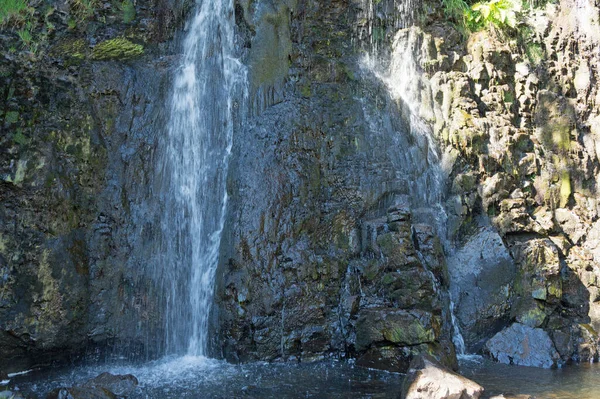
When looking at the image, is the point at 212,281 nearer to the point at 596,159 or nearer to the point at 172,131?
the point at 172,131

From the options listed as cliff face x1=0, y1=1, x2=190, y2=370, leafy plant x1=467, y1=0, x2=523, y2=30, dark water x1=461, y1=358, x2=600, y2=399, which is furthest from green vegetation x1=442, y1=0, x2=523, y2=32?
dark water x1=461, y1=358, x2=600, y2=399

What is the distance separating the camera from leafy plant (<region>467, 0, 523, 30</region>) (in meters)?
13.0

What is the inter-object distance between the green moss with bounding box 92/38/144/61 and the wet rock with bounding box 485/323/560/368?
8.82 m

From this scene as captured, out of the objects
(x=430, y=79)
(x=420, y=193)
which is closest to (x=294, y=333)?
(x=420, y=193)

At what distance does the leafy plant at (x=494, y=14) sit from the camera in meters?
13.0

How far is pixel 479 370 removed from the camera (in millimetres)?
8898

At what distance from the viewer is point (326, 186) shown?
11.1 metres

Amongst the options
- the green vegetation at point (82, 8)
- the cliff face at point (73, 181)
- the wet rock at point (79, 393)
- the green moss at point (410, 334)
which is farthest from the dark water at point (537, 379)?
the green vegetation at point (82, 8)

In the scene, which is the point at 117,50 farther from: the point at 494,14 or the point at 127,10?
the point at 494,14

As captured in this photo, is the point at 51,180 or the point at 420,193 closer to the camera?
the point at 51,180

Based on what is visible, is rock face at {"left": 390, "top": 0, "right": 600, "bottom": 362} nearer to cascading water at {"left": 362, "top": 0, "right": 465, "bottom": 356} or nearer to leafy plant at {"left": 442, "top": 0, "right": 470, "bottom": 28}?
cascading water at {"left": 362, "top": 0, "right": 465, "bottom": 356}

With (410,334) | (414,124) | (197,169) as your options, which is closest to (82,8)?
(197,169)

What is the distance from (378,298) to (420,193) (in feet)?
9.11

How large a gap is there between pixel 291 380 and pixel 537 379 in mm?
3655
